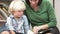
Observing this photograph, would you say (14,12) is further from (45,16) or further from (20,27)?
(45,16)

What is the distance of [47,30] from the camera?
203cm

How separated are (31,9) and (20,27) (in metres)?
0.25

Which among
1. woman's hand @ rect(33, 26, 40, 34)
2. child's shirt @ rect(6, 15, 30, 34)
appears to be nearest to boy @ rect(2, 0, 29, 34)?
child's shirt @ rect(6, 15, 30, 34)

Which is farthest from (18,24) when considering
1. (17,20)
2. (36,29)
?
(36,29)

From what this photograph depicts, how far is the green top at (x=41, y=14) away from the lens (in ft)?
7.20

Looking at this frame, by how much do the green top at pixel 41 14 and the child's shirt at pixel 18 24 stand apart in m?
0.08

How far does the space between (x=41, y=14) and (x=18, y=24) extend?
287mm

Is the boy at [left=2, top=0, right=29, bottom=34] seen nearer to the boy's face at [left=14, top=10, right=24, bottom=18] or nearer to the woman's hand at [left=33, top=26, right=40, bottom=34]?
the boy's face at [left=14, top=10, right=24, bottom=18]

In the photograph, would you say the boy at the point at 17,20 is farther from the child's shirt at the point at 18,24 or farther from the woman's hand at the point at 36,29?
the woman's hand at the point at 36,29

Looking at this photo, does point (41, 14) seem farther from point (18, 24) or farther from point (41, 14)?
point (18, 24)

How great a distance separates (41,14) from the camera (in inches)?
87.7

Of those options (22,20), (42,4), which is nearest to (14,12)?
(22,20)

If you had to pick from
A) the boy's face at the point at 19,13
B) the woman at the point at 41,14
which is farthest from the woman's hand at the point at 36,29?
the boy's face at the point at 19,13

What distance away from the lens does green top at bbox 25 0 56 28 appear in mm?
2193
